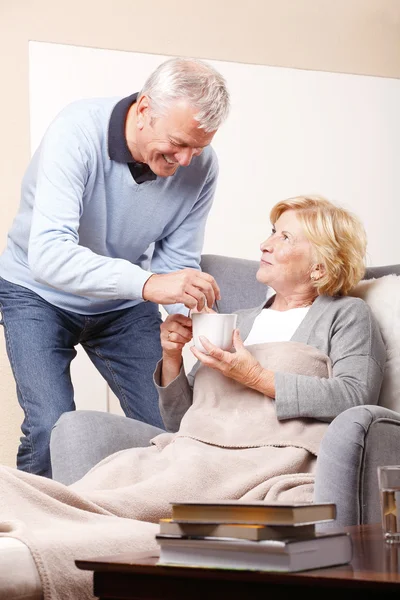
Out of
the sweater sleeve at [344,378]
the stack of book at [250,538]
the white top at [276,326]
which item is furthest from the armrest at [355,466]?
the white top at [276,326]

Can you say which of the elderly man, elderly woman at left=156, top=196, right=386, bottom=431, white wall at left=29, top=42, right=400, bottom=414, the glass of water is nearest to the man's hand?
the elderly man

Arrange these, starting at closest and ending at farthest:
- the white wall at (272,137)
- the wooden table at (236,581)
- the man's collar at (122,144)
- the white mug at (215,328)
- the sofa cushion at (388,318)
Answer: the wooden table at (236,581) < the white mug at (215,328) < the sofa cushion at (388,318) < the man's collar at (122,144) < the white wall at (272,137)

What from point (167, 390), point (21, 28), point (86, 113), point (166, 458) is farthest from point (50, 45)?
point (166, 458)

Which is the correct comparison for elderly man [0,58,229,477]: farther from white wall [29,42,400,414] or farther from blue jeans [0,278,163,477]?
white wall [29,42,400,414]

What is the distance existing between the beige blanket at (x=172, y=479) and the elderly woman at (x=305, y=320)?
0.06m

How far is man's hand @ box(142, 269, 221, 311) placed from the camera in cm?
183

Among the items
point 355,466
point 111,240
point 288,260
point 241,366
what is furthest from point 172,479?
point 111,240

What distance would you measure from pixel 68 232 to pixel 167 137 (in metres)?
→ 0.33

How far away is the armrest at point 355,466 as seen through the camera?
1373mm

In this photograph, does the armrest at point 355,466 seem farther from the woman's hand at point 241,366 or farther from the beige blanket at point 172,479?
the woman's hand at point 241,366

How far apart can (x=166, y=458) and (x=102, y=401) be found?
140 cm

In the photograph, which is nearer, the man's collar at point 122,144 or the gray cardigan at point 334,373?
the gray cardigan at point 334,373

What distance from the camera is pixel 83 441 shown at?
1.94 meters

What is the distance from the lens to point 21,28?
10.4ft
